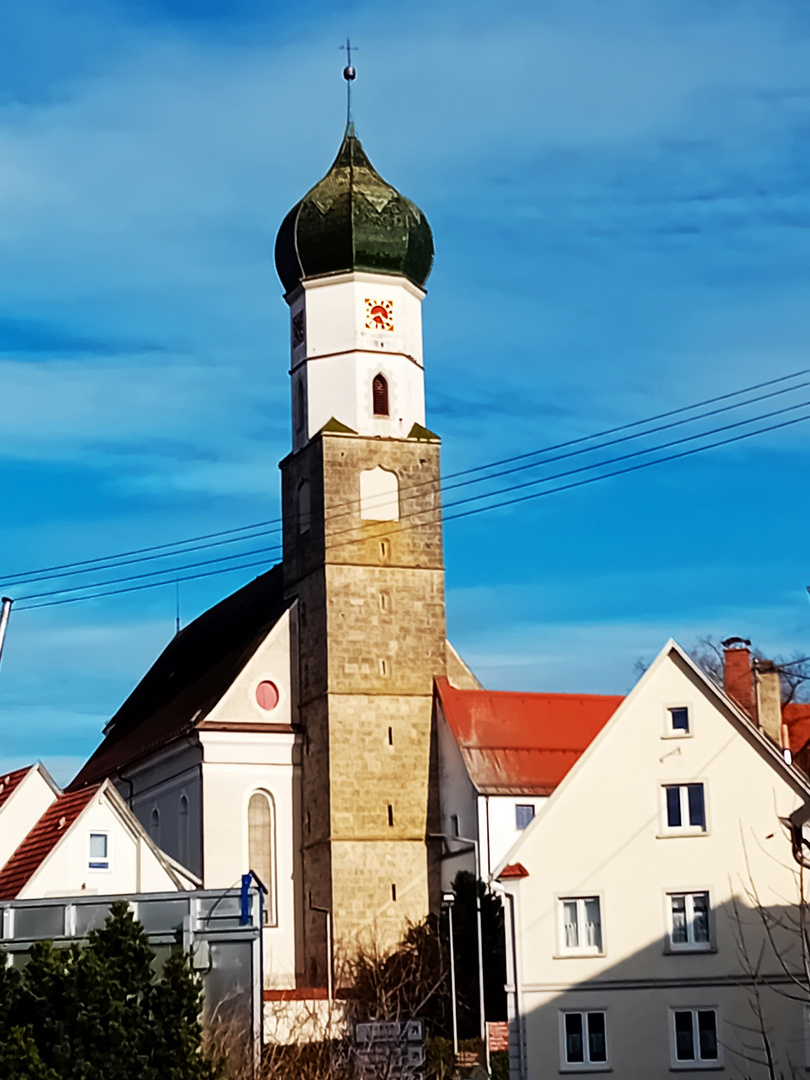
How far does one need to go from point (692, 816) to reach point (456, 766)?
1953 centimetres

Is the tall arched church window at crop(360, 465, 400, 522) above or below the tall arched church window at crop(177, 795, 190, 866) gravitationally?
above

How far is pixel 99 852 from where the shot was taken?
3772 centimetres

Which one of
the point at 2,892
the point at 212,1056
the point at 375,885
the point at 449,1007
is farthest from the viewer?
the point at 375,885

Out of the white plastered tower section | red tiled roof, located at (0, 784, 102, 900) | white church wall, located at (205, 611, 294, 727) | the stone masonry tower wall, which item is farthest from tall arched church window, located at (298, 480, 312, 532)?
red tiled roof, located at (0, 784, 102, 900)

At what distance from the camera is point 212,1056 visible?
20938mm

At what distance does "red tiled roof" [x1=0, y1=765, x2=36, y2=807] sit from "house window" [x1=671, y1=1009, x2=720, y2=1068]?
14.3 m

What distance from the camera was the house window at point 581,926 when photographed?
35.0m

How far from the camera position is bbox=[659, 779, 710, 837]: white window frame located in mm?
34812

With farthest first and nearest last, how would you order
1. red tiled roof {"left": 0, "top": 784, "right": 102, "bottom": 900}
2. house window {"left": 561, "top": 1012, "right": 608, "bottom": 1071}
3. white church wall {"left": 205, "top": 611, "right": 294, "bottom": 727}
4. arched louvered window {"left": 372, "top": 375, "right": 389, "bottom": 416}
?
arched louvered window {"left": 372, "top": 375, "right": 389, "bottom": 416}, white church wall {"left": 205, "top": 611, "right": 294, "bottom": 727}, red tiled roof {"left": 0, "top": 784, "right": 102, "bottom": 900}, house window {"left": 561, "top": 1012, "right": 608, "bottom": 1071}

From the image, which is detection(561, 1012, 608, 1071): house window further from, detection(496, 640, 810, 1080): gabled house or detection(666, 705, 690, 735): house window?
detection(666, 705, 690, 735): house window

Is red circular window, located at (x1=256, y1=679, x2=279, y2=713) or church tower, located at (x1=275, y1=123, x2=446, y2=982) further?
red circular window, located at (x1=256, y1=679, x2=279, y2=713)

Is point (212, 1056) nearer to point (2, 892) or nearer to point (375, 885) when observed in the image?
point (2, 892)

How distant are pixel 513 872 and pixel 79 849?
27.4ft

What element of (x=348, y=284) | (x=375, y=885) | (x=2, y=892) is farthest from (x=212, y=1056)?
(x=348, y=284)
